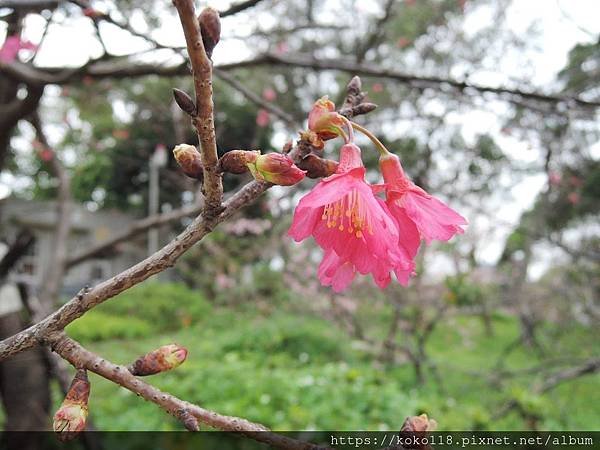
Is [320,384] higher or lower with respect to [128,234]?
lower

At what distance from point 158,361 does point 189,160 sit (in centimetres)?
23

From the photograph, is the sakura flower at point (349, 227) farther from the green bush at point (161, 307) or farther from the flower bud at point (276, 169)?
the green bush at point (161, 307)

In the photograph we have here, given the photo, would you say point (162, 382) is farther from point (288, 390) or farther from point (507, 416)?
point (507, 416)

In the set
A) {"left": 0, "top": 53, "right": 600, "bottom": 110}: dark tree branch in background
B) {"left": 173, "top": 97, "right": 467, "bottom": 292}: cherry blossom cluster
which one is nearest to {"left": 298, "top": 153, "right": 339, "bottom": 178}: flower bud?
{"left": 173, "top": 97, "right": 467, "bottom": 292}: cherry blossom cluster

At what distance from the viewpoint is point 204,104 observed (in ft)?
1.51

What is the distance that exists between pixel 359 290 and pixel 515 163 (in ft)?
11.9

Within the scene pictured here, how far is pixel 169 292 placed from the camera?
445 inches

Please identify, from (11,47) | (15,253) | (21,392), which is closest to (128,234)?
(15,253)

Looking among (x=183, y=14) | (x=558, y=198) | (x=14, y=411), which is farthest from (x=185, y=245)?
(x=558, y=198)

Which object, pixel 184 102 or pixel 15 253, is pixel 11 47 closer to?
pixel 15 253

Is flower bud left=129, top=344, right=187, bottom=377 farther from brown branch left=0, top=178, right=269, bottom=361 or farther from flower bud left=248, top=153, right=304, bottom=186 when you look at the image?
flower bud left=248, top=153, right=304, bottom=186

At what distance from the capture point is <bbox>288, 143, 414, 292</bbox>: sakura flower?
0.63 metres

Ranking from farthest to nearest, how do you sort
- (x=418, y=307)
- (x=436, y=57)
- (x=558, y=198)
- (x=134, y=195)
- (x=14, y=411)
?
(x=134, y=195), (x=558, y=198), (x=436, y=57), (x=418, y=307), (x=14, y=411)

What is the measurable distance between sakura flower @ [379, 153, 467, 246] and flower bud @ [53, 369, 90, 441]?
1.46 feet
